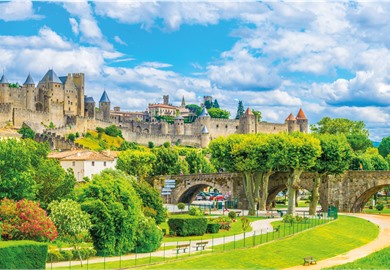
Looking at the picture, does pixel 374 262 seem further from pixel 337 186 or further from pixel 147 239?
pixel 337 186

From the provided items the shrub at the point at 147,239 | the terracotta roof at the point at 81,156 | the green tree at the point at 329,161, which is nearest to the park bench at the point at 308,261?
the shrub at the point at 147,239

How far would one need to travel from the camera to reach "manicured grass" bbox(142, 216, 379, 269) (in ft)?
120

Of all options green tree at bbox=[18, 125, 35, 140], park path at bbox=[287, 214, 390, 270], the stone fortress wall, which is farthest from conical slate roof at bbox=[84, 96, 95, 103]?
park path at bbox=[287, 214, 390, 270]

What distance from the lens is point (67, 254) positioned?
117ft

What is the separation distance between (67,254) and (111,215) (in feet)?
14.0

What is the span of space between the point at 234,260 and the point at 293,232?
1194 centimetres

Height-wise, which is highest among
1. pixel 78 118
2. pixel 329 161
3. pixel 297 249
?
pixel 78 118

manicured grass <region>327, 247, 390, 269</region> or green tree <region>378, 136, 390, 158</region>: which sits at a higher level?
green tree <region>378, 136, 390, 158</region>

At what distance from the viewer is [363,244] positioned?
1868 inches

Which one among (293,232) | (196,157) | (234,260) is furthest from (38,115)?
(234,260)

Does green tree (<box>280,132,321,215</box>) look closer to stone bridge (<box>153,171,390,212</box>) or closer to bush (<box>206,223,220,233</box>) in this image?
stone bridge (<box>153,171,390,212</box>)

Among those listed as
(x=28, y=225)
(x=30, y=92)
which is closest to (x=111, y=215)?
(x=28, y=225)

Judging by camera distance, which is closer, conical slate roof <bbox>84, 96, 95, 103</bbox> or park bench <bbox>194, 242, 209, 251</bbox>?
park bench <bbox>194, 242, 209, 251</bbox>

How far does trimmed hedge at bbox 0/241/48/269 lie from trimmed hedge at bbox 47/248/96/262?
257 cm
